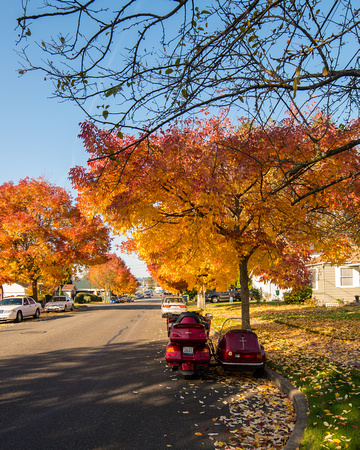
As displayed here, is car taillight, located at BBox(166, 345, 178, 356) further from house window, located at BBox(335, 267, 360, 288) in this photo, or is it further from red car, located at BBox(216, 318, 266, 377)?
house window, located at BBox(335, 267, 360, 288)

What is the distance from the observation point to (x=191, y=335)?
866 centimetres

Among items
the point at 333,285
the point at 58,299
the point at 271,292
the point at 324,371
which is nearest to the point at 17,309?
the point at 58,299

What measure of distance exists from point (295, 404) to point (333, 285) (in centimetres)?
2541

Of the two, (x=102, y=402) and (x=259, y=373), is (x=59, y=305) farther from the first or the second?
(x=102, y=402)

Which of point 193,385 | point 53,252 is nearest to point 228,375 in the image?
point 193,385

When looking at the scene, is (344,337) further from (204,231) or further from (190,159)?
(190,159)

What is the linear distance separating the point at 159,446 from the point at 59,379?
4.26 m

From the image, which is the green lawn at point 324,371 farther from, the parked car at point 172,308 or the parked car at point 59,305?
the parked car at point 59,305

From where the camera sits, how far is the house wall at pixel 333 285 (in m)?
28.9

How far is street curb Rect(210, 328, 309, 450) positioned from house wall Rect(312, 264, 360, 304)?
21941 millimetres

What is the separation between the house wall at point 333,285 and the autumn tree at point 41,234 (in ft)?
61.7

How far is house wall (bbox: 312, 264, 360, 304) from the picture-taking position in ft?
94.9

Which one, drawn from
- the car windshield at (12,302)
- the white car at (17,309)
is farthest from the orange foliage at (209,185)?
the car windshield at (12,302)

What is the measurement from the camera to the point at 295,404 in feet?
20.8
